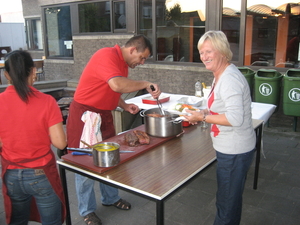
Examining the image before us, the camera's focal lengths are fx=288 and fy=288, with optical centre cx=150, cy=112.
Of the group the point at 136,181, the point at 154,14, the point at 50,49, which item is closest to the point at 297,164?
the point at 136,181

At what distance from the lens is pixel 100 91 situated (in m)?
2.74

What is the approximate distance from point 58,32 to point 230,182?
30.9 ft

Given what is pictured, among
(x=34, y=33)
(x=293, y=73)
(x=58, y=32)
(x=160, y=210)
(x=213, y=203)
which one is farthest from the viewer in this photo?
(x=34, y=33)

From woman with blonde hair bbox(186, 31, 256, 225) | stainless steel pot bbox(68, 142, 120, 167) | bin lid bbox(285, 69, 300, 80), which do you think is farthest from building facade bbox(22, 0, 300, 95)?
stainless steel pot bbox(68, 142, 120, 167)

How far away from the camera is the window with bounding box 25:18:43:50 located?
524 inches

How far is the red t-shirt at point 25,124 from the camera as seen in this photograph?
5.86 ft

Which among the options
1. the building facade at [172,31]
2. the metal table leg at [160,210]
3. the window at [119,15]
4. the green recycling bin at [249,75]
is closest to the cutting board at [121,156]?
the metal table leg at [160,210]

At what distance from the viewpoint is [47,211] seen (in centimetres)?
197

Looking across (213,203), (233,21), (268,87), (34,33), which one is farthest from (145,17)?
(34,33)

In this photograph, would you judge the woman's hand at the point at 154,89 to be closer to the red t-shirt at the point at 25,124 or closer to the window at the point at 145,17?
the red t-shirt at the point at 25,124

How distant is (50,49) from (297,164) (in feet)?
29.5

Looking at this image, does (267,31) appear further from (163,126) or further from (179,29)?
(163,126)

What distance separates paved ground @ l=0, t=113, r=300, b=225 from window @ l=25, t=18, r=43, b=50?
11.1 m

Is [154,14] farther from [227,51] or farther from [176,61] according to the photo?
[227,51]
